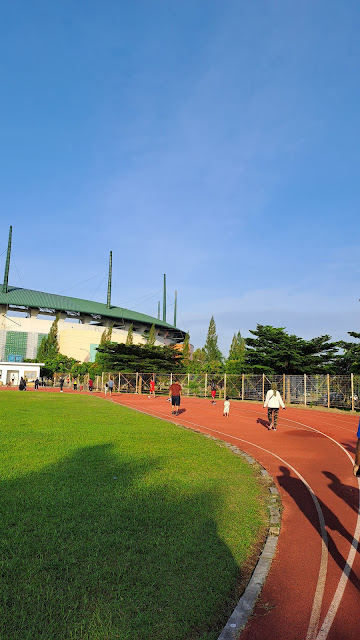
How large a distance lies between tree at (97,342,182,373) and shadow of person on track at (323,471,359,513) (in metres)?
41.5

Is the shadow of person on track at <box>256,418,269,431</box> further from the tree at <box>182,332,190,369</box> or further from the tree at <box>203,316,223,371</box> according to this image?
the tree at <box>203,316,223,371</box>

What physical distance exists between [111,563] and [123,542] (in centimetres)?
48

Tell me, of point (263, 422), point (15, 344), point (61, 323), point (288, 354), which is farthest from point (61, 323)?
point (263, 422)

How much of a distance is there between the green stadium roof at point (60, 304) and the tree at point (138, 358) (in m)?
38.5

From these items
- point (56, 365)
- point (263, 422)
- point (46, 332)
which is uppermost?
point (46, 332)

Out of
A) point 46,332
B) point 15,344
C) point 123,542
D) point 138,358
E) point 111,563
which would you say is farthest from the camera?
point 46,332

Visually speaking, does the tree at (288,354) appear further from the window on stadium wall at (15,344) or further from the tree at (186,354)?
the window on stadium wall at (15,344)

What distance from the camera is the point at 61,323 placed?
3228 inches

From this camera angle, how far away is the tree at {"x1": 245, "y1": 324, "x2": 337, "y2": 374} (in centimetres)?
3716

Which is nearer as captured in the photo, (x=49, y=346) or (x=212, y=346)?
(x=49, y=346)

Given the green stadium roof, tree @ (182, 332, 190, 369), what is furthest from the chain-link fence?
the green stadium roof

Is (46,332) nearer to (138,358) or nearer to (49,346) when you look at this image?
(49,346)

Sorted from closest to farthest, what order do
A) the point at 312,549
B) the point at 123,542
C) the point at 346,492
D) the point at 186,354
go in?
the point at 123,542, the point at 312,549, the point at 346,492, the point at 186,354

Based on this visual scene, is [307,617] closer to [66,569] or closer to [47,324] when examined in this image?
[66,569]
